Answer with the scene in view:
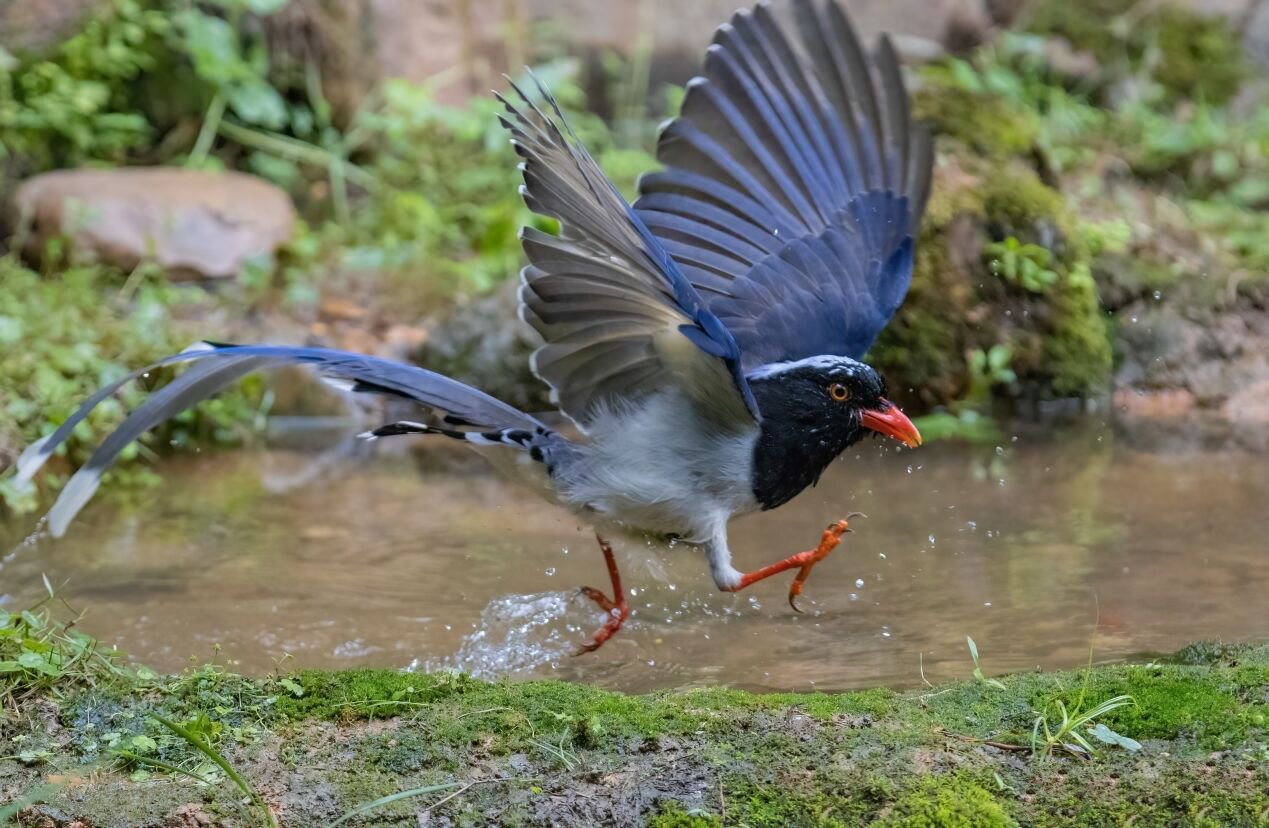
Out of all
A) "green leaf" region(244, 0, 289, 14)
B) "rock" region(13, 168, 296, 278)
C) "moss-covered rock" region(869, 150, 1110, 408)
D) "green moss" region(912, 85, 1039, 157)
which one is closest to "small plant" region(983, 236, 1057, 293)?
"moss-covered rock" region(869, 150, 1110, 408)

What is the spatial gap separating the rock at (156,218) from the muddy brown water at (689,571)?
1.79m

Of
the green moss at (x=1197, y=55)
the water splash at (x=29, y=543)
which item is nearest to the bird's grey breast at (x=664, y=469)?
the water splash at (x=29, y=543)

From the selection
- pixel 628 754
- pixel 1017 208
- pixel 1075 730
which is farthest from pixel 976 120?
pixel 628 754

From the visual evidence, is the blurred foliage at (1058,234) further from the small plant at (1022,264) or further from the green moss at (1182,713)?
the green moss at (1182,713)

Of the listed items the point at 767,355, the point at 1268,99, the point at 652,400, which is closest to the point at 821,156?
the point at 767,355

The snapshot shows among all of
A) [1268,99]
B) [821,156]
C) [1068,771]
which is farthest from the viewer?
[1268,99]

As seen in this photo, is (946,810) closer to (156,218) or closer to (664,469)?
(664,469)

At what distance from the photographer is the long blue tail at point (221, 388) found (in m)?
3.33

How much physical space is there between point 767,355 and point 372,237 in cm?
490

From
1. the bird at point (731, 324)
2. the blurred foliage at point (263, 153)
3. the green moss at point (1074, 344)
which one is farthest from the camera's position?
the blurred foliage at point (263, 153)

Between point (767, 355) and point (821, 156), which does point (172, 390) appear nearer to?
point (767, 355)

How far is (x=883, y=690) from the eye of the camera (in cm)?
308

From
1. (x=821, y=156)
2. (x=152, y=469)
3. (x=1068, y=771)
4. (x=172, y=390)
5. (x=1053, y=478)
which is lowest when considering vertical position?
(x=152, y=469)

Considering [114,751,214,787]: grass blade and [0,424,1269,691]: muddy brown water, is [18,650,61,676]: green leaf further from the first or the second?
[0,424,1269,691]: muddy brown water
